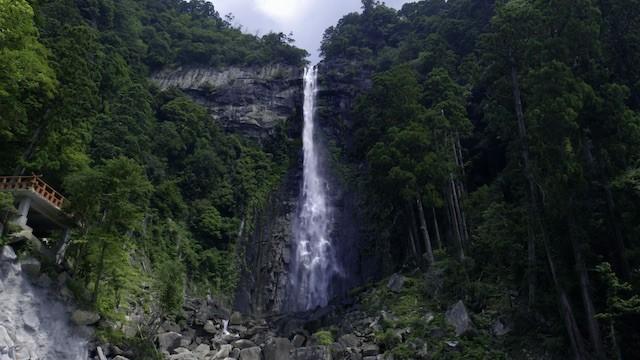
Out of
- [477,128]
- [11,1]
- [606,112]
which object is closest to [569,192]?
[606,112]

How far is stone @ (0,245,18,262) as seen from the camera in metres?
15.9

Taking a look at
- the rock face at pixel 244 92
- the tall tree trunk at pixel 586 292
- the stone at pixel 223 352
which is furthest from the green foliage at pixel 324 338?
the rock face at pixel 244 92

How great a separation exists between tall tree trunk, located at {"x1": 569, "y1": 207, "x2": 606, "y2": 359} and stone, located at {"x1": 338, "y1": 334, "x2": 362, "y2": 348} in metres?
7.00

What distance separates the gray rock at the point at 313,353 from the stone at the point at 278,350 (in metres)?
0.34

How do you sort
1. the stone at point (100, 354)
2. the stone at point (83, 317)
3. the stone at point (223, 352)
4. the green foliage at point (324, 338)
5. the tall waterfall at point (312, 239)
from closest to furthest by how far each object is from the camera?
1. the stone at point (100, 354)
2. the stone at point (83, 317)
3. the green foliage at point (324, 338)
4. the stone at point (223, 352)
5. the tall waterfall at point (312, 239)

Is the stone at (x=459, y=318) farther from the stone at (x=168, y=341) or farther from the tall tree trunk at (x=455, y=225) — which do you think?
the stone at (x=168, y=341)

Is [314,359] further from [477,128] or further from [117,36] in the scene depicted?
[117,36]

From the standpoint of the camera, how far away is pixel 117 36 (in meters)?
38.6

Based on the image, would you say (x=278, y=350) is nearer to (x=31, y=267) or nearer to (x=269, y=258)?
(x=31, y=267)

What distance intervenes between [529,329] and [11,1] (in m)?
17.9

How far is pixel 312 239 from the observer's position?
1288 inches

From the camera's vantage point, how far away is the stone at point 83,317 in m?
17.2

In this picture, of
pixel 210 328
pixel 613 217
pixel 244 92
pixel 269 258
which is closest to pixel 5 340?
pixel 210 328

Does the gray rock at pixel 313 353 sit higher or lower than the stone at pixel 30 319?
lower
